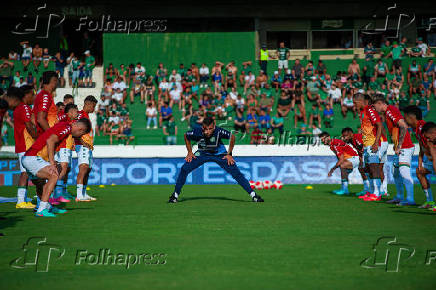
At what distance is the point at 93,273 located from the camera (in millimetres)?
6367

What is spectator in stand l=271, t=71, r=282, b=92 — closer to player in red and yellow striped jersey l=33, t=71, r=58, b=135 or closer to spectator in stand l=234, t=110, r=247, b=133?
spectator in stand l=234, t=110, r=247, b=133

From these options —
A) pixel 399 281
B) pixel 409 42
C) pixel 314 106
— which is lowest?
pixel 399 281

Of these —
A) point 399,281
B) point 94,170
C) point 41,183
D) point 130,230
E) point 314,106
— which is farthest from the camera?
point 314,106

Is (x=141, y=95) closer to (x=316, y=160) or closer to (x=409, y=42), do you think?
(x=316, y=160)

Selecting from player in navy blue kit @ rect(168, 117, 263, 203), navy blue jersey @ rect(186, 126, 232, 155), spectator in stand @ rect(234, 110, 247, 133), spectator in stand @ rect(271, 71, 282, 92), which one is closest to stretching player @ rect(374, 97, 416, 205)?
player in navy blue kit @ rect(168, 117, 263, 203)

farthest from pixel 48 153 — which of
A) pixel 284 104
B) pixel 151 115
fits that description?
pixel 284 104

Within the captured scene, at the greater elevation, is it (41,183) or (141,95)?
(141,95)

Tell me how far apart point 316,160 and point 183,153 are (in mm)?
4374

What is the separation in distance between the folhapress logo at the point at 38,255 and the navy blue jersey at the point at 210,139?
5.10m

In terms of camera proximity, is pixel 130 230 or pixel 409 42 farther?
pixel 409 42

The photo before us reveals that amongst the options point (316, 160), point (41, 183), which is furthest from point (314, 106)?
point (41, 183)

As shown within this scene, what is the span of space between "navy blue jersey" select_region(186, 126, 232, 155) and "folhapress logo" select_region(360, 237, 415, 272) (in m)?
5.13

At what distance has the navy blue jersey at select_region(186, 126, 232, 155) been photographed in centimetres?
1272
